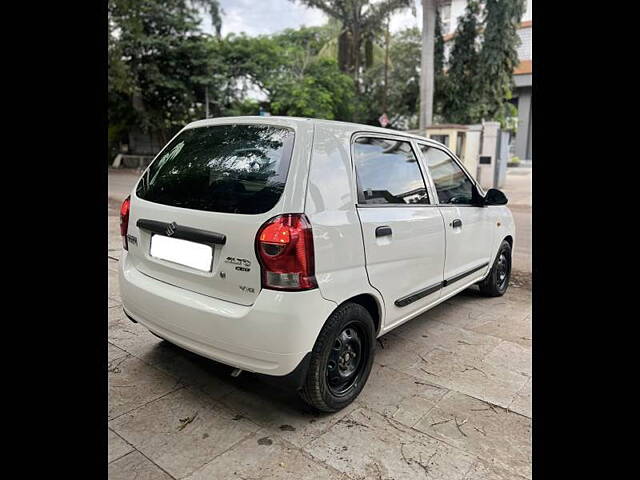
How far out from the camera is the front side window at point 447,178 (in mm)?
3617

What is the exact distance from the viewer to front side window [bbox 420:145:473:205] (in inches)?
142

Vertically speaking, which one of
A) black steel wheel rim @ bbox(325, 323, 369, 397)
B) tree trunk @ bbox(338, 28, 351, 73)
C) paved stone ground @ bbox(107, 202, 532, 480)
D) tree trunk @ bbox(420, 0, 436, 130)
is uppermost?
tree trunk @ bbox(338, 28, 351, 73)

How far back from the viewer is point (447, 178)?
3865 mm

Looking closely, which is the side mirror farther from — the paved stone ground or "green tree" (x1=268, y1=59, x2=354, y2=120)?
"green tree" (x1=268, y1=59, x2=354, y2=120)

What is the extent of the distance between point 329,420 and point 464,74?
65.0 ft

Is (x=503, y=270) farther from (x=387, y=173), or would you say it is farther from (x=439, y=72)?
(x=439, y=72)

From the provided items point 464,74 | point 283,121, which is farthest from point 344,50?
point 283,121

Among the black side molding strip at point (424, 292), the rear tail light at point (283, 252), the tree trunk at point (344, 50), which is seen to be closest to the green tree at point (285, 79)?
the tree trunk at point (344, 50)

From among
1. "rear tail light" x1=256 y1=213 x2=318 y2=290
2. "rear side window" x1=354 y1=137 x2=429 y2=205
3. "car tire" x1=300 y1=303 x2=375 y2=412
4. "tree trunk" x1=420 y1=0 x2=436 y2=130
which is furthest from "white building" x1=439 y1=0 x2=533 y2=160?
"rear tail light" x1=256 y1=213 x2=318 y2=290

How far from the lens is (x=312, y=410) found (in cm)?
265

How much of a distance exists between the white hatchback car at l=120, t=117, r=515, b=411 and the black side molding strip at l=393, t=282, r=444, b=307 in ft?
0.05
